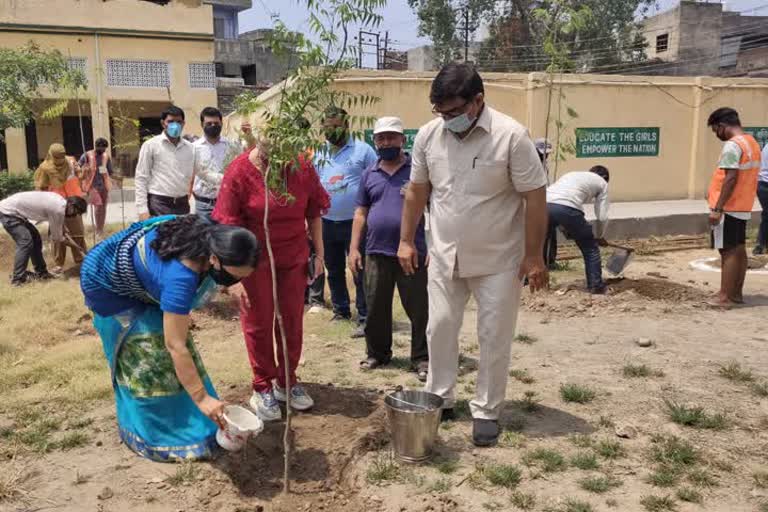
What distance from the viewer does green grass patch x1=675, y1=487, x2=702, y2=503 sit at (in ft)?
9.97

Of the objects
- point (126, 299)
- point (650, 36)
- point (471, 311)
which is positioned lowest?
point (471, 311)

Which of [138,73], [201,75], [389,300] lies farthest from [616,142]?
[138,73]

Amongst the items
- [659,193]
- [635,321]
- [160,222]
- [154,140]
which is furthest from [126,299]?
[659,193]

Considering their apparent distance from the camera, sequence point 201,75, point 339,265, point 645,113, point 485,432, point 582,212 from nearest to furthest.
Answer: point 485,432 → point 339,265 → point 582,212 → point 645,113 → point 201,75

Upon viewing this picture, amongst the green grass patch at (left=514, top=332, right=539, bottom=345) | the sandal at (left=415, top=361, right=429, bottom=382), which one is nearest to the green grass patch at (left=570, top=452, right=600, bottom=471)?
the sandal at (left=415, top=361, right=429, bottom=382)

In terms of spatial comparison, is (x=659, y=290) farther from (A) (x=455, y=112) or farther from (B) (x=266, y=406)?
(B) (x=266, y=406)

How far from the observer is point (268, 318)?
3883 mm

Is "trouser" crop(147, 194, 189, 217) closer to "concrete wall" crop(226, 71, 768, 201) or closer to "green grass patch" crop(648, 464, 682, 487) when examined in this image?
"green grass patch" crop(648, 464, 682, 487)

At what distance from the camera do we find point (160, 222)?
11.1ft

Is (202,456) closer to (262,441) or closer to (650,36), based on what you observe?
(262,441)

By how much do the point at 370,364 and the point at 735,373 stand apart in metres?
2.40

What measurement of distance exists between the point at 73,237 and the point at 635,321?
6779 mm

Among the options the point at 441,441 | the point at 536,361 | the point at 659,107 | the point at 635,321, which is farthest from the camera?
the point at 659,107

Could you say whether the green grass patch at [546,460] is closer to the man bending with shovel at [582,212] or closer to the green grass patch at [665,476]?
the green grass patch at [665,476]
